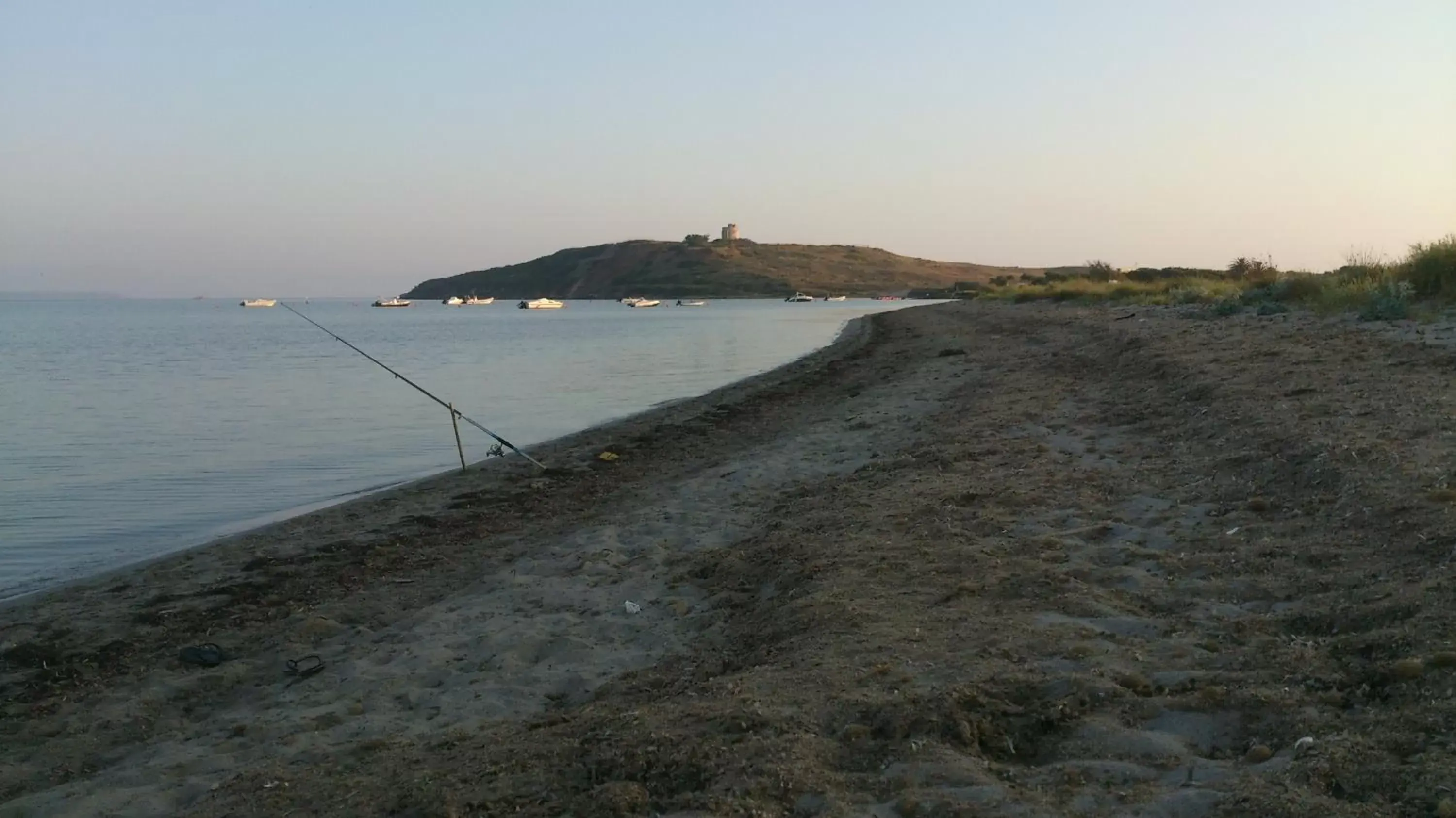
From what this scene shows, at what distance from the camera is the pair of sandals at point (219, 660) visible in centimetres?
536

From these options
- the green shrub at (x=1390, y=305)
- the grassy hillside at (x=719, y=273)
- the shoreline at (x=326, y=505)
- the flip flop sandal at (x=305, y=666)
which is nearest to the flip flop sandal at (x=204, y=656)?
the flip flop sandal at (x=305, y=666)

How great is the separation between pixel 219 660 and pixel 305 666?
0.63 metres

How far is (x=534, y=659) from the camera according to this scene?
5.07 metres

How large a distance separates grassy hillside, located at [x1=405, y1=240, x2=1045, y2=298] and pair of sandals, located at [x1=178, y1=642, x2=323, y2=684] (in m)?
133

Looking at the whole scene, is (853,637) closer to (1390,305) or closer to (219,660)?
(219,660)

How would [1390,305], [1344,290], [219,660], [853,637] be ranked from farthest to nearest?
[1344,290] < [1390,305] < [219,660] < [853,637]

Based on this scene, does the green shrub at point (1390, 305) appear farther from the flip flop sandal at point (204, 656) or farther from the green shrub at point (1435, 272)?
the flip flop sandal at point (204, 656)

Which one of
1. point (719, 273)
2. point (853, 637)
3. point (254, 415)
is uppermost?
point (719, 273)

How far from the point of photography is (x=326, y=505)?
10.5 m

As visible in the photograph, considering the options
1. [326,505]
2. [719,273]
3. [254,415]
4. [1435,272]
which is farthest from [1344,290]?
[719,273]

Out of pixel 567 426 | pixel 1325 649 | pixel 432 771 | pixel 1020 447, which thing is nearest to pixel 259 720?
pixel 432 771

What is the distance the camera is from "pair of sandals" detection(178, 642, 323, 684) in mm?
5355

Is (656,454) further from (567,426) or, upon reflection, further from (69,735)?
(69,735)

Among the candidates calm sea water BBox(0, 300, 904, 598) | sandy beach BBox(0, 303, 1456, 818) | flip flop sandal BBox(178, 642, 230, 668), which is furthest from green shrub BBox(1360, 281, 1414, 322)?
flip flop sandal BBox(178, 642, 230, 668)
